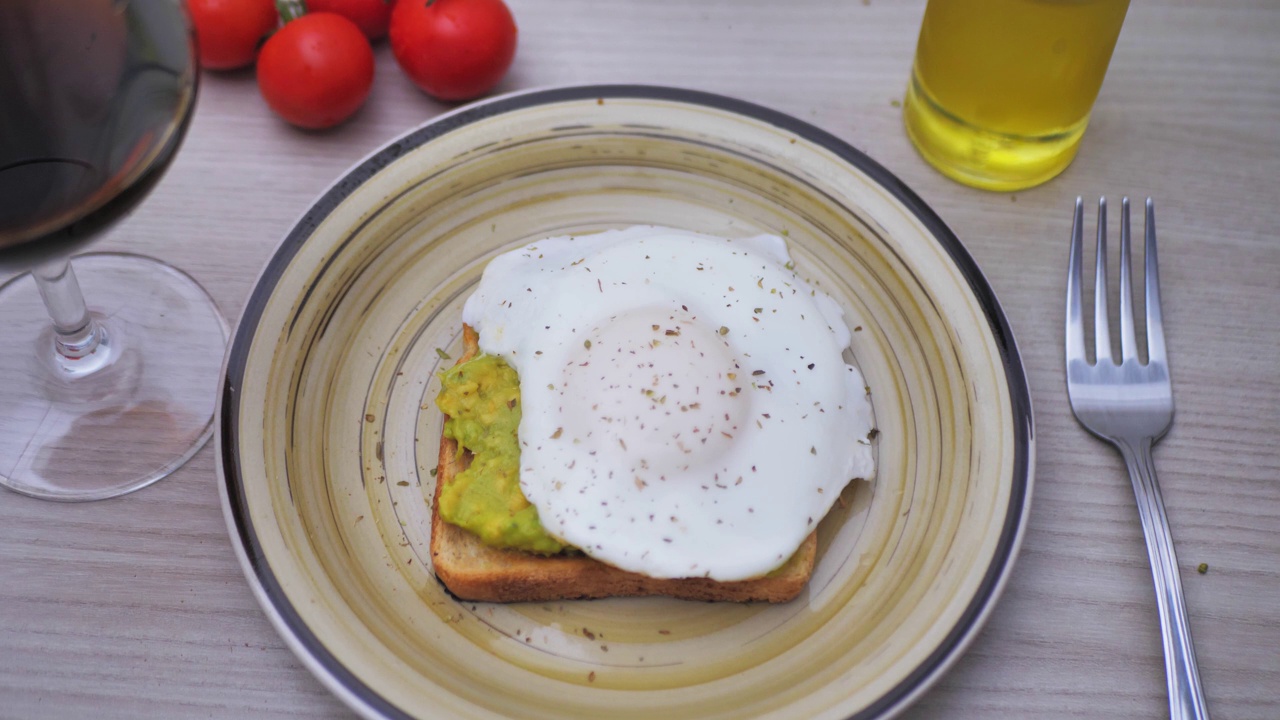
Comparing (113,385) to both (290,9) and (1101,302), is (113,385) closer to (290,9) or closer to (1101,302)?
(290,9)

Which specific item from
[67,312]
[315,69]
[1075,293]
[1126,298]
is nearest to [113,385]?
[67,312]

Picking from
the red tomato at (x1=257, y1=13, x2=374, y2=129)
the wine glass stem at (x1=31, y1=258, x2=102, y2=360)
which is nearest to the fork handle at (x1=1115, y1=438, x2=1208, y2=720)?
the red tomato at (x1=257, y1=13, x2=374, y2=129)

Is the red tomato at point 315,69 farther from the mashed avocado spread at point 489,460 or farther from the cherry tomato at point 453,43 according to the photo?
the mashed avocado spread at point 489,460

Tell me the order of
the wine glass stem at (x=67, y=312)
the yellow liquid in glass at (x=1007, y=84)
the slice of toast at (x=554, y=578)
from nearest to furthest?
the slice of toast at (x=554, y=578) → the wine glass stem at (x=67, y=312) → the yellow liquid in glass at (x=1007, y=84)

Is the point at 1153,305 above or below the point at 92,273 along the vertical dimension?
above

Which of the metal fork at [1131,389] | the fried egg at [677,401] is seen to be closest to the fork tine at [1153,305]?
the metal fork at [1131,389]

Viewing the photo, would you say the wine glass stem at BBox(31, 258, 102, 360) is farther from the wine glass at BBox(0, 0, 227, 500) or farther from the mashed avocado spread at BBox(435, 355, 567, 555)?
the mashed avocado spread at BBox(435, 355, 567, 555)
